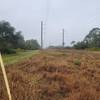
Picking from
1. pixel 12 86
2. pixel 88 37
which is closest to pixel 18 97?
pixel 12 86

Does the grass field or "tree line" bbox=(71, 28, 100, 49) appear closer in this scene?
the grass field

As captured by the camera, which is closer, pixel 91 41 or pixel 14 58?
pixel 14 58

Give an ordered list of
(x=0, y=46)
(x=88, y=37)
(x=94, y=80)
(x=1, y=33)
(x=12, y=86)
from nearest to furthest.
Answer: (x=12, y=86) < (x=94, y=80) < (x=0, y=46) < (x=1, y=33) < (x=88, y=37)

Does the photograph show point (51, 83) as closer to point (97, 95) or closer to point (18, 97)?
point (97, 95)

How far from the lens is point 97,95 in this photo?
802 centimetres

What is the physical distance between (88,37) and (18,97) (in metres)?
63.7

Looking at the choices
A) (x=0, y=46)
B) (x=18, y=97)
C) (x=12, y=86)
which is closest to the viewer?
(x=18, y=97)

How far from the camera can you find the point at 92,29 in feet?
233

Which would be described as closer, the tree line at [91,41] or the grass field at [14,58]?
the grass field at [14,58]

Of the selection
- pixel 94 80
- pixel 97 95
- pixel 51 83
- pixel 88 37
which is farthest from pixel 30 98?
pixel 88 37

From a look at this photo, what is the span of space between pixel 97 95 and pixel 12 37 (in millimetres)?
40168

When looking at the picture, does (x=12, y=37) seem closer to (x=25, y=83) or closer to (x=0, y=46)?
(x=0, y=46)

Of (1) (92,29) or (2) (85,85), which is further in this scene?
(1) (92,29)

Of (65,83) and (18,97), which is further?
(65,83)
